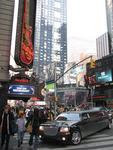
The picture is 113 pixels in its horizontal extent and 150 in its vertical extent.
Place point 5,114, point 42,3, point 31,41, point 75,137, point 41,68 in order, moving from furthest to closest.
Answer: point 42,3, point 41,68, point 31,41, point 75,137, point 5,114

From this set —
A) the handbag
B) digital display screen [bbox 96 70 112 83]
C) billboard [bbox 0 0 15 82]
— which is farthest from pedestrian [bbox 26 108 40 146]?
digital display screen [bbox 96 70 112 83]

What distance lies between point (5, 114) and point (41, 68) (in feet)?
164

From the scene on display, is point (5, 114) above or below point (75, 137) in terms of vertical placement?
above

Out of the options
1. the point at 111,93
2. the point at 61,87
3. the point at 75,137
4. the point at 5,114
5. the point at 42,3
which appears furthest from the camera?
the point at 61,87

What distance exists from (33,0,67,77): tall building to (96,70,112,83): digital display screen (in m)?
12.4

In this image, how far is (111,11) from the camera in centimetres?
14900

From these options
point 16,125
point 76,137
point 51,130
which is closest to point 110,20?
point 76,137

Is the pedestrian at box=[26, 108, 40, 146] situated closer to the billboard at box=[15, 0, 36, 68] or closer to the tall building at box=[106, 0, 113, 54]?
the billboard at box=[15, 0, 36, 68]

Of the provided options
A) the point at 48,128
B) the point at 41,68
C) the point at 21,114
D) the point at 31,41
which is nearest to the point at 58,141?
the point at 48,128

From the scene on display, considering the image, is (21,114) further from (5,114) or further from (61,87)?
(61,87)

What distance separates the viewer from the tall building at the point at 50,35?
208 feet

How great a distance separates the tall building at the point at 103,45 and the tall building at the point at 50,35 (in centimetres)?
7122

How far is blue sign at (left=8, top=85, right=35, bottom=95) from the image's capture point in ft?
51.5

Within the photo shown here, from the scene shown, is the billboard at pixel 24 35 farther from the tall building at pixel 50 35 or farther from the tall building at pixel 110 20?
the tall building at pixel 110 20
